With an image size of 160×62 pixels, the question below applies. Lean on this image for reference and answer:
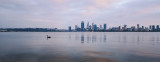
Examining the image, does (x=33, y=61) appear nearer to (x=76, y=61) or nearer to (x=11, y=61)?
(x=11, y=61)

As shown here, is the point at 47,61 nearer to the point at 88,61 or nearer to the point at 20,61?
the point at 20,61

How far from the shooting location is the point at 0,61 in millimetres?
17062

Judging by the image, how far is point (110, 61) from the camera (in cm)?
1756

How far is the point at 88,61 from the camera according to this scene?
17.6m

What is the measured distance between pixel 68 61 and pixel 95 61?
11.8 ft

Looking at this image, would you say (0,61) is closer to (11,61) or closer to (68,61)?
(11,61)

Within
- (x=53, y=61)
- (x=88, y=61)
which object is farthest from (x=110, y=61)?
(x=53, y=61)

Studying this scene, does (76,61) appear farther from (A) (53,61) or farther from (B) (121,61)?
(B) (121,61)

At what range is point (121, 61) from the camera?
57.5ft

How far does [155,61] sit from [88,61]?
346 inches

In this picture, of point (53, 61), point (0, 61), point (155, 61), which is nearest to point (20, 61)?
point (0, 61)

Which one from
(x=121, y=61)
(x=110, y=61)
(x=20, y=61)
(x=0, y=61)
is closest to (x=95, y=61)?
(x=110, y=61)

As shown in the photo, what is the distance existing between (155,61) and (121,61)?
14.5 feet

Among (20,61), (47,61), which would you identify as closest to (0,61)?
(20,61)
